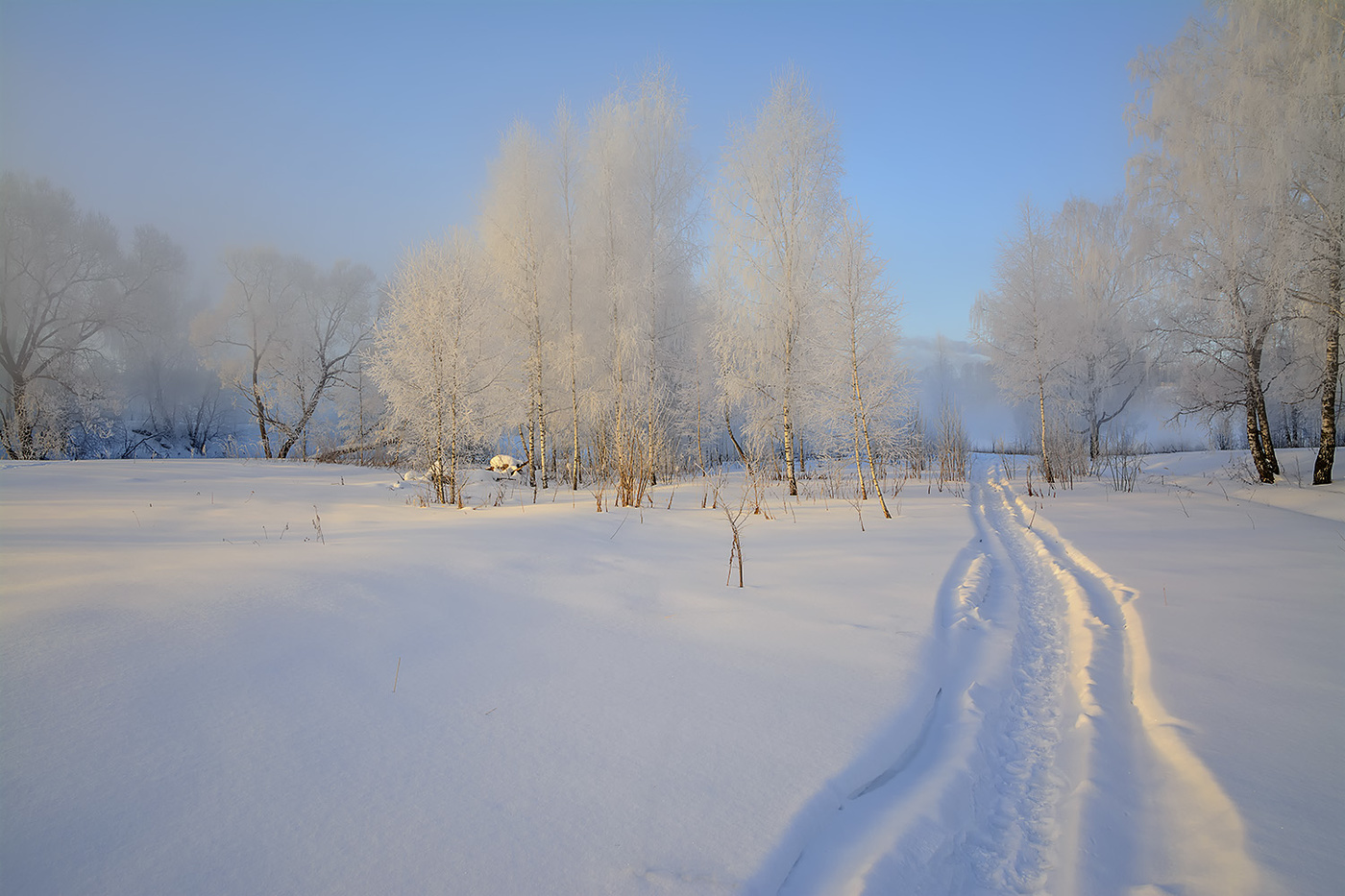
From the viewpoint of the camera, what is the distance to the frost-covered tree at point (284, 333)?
2030 cm

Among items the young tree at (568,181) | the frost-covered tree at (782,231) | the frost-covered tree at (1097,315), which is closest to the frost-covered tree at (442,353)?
the young tree at (568,181)

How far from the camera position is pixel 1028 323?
16938 mm

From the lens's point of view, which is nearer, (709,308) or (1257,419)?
(1257,419)

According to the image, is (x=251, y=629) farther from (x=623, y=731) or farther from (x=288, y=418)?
(x=288, y=418)

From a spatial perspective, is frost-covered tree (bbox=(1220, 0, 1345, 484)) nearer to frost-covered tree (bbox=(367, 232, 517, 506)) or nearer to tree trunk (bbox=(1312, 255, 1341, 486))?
tree trunk (bbox=(1312, 255, 1341, 486))

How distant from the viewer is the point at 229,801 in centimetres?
134

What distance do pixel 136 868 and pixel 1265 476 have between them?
1572 cm

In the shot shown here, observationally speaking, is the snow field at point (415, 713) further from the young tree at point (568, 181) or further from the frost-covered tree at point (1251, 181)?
the young tree at point (568, 181)

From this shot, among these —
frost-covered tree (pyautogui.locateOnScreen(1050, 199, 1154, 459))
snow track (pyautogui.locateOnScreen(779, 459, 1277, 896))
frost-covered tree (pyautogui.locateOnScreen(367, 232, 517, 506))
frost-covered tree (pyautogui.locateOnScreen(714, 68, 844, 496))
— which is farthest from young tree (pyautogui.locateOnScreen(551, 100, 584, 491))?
frost-covered tree (pyautogui.locateOnScreen(1050, 199, 1154, 459))

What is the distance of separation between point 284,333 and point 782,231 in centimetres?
2019

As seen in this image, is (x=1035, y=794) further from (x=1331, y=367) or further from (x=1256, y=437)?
(x=1256, y=437)

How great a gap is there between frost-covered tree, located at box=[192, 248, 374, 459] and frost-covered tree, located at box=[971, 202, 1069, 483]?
24653mm

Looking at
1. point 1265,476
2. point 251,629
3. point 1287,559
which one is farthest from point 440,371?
point 1265,476

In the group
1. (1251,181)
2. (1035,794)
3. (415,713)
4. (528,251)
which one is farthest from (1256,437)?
(528,251)
